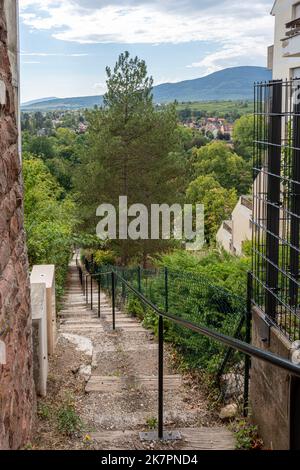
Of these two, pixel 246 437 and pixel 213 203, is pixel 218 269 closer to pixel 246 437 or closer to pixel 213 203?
pixel 246 437

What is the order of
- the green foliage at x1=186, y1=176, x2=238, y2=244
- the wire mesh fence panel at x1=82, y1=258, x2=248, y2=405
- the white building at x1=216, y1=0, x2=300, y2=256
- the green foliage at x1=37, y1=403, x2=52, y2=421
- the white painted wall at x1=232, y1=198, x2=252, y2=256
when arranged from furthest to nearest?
the green foliage at x1=186, y1=176, x2=238, y2=244 → the white painted wall at x1=232, y1=198, x2=252, y2=256 → the white building at x1=216, y1=0, x2=300, y2=256 → the wire mesh fence panel at x1=82, y1=258, x2=248, y2=405 → the green foliage at x1=37, y1=403, x2=52, y2=421

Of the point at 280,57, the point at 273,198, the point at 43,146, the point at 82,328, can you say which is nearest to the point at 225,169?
Answer: the point at 43,146

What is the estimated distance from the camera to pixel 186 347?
6.33 meters

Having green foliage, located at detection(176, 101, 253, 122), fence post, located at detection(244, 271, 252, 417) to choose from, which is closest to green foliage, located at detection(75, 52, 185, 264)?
fence post, located at detection(244, 271, 252, 417)

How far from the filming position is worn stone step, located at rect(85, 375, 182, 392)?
5.30 m

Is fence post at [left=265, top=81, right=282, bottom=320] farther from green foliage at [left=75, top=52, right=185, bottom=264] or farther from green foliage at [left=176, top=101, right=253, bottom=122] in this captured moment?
green foliage at [left=176, top=101, right=253, bottom=122]

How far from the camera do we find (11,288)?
11.3 ft

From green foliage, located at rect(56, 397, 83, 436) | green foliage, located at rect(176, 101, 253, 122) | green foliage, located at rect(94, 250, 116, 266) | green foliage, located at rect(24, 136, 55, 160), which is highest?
green foliage, located at rect(176, 101, 253, 122)

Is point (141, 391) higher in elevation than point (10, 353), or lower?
lower

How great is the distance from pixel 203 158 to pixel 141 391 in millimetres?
53591

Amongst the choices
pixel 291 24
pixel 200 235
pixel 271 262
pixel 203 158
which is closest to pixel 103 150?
pixel 200 235

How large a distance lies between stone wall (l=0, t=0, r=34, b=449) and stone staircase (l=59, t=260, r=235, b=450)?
59 cm

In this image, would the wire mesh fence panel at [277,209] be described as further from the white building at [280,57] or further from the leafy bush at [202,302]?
the white building at [280,57]
